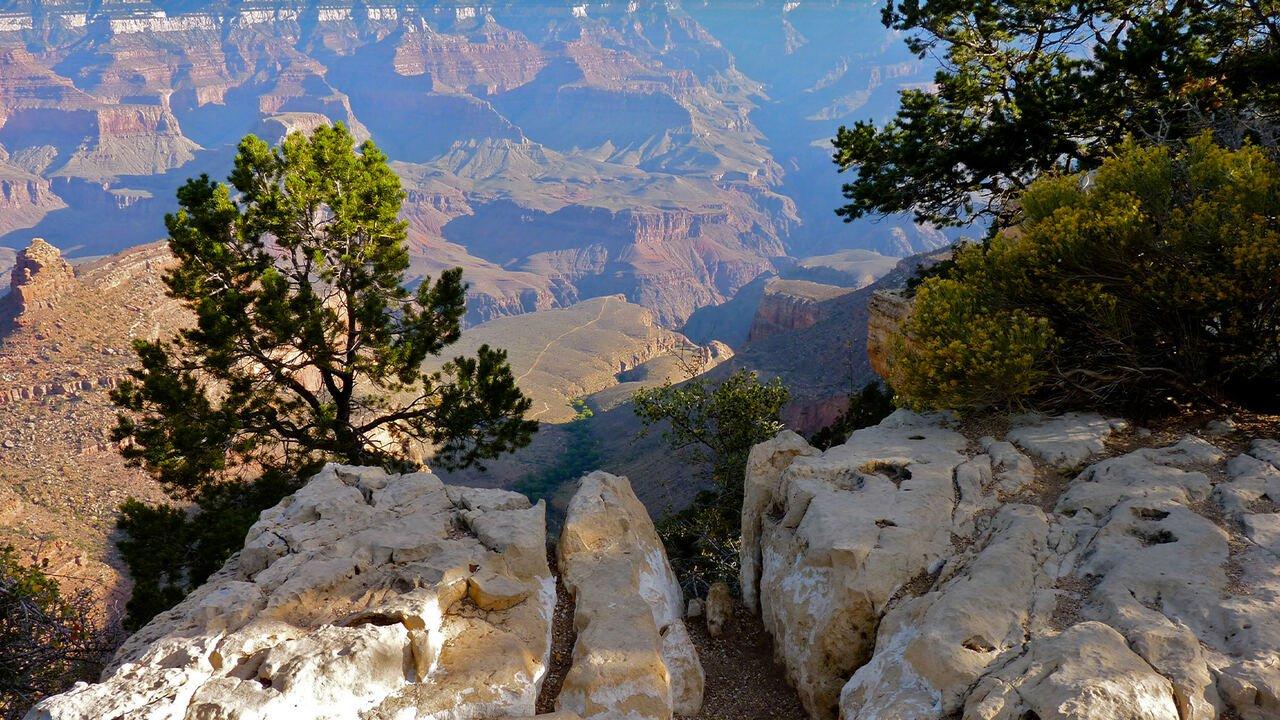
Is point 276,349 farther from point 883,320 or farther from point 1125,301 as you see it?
A: point 1125,301

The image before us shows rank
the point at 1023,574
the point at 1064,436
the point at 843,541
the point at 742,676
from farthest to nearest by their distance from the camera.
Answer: the point at 1064,436
the point at 742,676
the point at 843,541
the point at 1023,574

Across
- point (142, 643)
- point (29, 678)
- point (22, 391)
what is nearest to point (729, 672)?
point (142, 643)

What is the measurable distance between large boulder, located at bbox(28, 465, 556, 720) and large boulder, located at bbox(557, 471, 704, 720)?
51 cm

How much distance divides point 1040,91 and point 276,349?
1994cm

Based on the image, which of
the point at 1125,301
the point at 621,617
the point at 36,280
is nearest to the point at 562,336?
the point at 36,280

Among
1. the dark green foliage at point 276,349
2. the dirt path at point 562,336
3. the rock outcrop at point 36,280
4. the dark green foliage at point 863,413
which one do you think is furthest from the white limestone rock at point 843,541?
the dirt path at point 562,336

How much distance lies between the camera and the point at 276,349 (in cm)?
1884

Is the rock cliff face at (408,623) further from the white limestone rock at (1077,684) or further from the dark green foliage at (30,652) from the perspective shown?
the dark green foliage at (30,652)

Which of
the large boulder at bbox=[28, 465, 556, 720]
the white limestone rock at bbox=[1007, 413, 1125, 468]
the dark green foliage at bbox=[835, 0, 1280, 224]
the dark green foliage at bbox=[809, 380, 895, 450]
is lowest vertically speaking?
the dark green foliage at bbox=[809, 380, 895, 450]

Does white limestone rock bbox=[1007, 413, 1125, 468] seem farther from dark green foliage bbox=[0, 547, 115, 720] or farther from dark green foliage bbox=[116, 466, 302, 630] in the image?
dark green foliage bbox=[116, 466, 302, 630]

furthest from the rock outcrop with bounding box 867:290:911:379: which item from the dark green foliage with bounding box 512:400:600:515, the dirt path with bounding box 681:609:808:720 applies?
the dark green foliage with bounding box 512:400:600:515

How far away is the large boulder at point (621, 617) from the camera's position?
8367 mm

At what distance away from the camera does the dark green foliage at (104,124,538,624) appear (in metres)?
17.7

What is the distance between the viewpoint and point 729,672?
34.2ft
